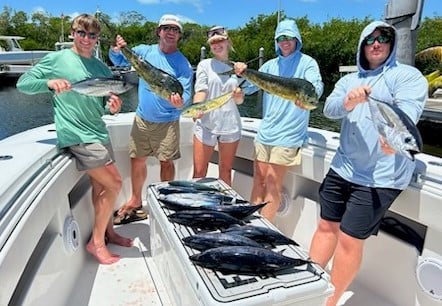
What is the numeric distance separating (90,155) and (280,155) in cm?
115

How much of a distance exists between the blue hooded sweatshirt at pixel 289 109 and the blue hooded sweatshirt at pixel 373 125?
0.47m

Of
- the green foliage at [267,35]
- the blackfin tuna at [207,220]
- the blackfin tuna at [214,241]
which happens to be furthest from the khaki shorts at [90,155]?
the green foliage at [267,35]

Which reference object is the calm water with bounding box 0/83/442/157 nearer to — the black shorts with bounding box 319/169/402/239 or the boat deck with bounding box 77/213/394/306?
the boat deck with bounding box 77/213/394/306

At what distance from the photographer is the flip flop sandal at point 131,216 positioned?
3150mm

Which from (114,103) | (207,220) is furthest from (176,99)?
(207,220)

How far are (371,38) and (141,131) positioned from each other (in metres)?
1.75

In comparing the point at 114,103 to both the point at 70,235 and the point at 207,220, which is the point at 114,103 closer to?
the point at 70,235

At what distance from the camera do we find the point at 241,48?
3409cm

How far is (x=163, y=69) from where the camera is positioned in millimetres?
2723

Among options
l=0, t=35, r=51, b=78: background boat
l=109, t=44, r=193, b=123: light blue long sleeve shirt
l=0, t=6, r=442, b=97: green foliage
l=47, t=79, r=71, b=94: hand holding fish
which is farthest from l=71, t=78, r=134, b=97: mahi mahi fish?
l=0, t=35, r=51, b=78: background boat

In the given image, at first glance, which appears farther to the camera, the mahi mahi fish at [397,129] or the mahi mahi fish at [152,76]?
the mahi mahi fish at [152,76]

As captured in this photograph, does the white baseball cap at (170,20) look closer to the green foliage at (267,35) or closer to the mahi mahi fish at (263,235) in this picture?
the mahi mahi fish at (263,235)

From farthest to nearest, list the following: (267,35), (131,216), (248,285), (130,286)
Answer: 1. (267,35)
2. (131,216)
3. (130,286)
4. (248,285)

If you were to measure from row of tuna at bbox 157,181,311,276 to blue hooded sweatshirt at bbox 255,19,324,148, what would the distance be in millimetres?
511
